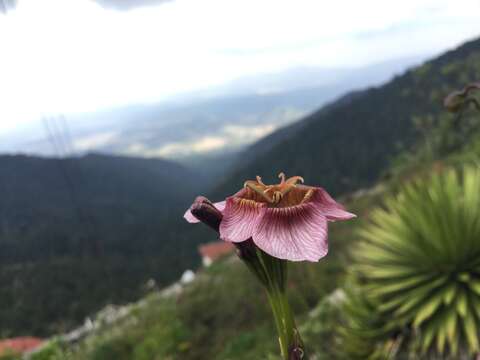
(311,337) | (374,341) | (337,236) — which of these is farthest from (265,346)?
(337,236)

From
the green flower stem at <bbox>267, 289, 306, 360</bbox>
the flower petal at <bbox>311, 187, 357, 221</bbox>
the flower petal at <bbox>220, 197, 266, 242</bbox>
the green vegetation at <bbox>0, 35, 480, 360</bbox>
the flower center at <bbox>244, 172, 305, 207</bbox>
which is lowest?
the green vegetation at <bbox>0, 35, 480, 360</bbox>

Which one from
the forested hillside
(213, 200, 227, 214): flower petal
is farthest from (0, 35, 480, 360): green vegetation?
the forested hillside

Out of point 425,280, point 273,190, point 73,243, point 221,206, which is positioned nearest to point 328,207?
point 273,190

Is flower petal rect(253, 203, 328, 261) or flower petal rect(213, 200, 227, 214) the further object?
flower petal rect(213, 200, 227, 214)

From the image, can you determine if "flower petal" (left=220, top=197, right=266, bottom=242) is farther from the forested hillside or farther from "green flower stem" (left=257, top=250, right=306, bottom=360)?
the forested hillside

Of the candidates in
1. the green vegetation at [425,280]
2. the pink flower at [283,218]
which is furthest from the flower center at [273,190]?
the green vegetation at [425,280]

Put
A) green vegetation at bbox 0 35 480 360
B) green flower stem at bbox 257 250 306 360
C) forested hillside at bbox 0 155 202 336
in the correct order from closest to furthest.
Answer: green flower stem at bbox 257 250 306 360 < green vegetation at bbox 0 35 480 360 < forested hillside at bbox 0 155 202 336

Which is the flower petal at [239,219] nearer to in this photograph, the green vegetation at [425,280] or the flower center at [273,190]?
the flower center at [273,190]

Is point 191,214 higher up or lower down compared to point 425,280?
higher up

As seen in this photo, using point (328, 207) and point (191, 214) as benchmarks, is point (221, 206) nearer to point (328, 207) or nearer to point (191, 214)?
point (191, 214)
